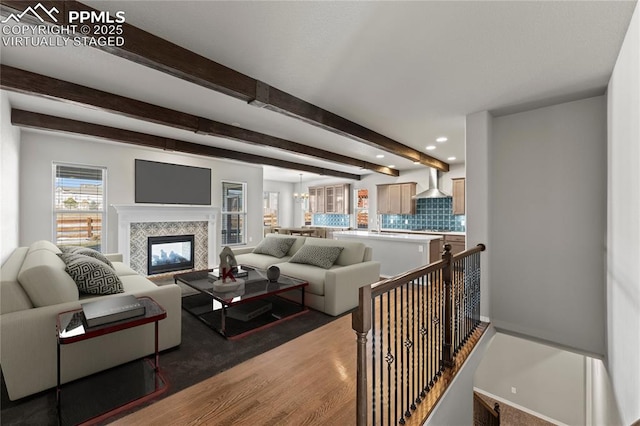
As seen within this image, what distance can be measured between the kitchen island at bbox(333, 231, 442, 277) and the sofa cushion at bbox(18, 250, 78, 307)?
4737 mm

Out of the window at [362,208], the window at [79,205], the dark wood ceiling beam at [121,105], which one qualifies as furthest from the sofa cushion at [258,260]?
the window at [362,208]

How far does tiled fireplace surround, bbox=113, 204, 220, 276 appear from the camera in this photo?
5.35 metres

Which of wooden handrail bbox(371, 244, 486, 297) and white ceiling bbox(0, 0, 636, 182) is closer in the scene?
wooden handrail bbox(371, 244, 486, 297)

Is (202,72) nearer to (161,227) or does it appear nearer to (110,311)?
(110,311)

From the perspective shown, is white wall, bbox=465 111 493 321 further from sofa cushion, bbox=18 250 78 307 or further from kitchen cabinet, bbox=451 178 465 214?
sofa cushion, bbox=18 250 78 307

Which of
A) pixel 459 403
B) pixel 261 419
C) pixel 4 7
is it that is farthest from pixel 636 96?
pixel 4 7

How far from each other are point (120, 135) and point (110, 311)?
10.8 ft

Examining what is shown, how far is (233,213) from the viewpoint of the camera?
728 cm

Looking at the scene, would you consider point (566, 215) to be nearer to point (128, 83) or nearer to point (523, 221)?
point (523, 221)

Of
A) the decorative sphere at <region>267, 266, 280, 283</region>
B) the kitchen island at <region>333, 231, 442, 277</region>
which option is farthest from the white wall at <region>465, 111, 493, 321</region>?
the decorative sphere at <region>267, 266, 280, 283</region>

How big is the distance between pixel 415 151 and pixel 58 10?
17.0 ft

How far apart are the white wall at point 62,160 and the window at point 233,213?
2.40ft

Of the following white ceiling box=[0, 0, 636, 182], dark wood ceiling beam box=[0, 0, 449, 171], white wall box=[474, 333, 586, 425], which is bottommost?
white wall box=[474, 333, 586, 425]

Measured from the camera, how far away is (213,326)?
3146 millimetres
